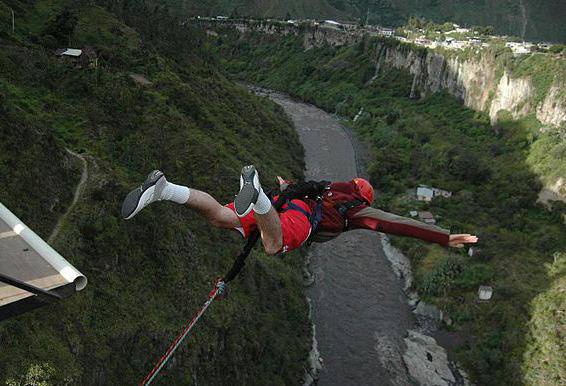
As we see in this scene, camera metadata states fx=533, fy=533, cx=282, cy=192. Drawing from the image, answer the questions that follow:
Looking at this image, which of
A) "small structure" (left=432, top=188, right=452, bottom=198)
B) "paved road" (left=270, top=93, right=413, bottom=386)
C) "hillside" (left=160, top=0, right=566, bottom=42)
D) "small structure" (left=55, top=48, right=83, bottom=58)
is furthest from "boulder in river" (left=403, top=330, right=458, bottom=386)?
"hillside" (left=160, top=0, right=566, bottom=42)

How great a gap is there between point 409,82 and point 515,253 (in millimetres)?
41542

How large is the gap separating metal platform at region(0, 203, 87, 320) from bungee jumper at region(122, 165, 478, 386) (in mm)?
1298

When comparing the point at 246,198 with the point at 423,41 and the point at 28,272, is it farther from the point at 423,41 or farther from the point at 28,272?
the point at 423,41

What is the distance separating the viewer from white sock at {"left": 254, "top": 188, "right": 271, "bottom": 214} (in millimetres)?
5728

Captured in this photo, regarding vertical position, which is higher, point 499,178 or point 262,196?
point 262,196

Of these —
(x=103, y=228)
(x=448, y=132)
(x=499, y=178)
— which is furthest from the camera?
(x=448, y=132)

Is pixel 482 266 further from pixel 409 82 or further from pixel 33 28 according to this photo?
pixel 409 82

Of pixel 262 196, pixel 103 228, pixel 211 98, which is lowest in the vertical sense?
pixel 211 98

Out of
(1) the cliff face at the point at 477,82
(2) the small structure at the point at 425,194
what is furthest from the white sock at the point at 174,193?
(1) the cliff face at the point at 477,82

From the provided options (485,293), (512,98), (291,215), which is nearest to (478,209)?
(485,293)

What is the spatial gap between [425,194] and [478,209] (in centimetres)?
395

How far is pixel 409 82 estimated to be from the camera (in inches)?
2697

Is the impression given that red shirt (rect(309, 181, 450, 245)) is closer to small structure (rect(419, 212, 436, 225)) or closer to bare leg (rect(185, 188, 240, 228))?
bare leg (rect(185, 188, 240, 228))

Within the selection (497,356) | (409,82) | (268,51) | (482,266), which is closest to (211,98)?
(482,266)
